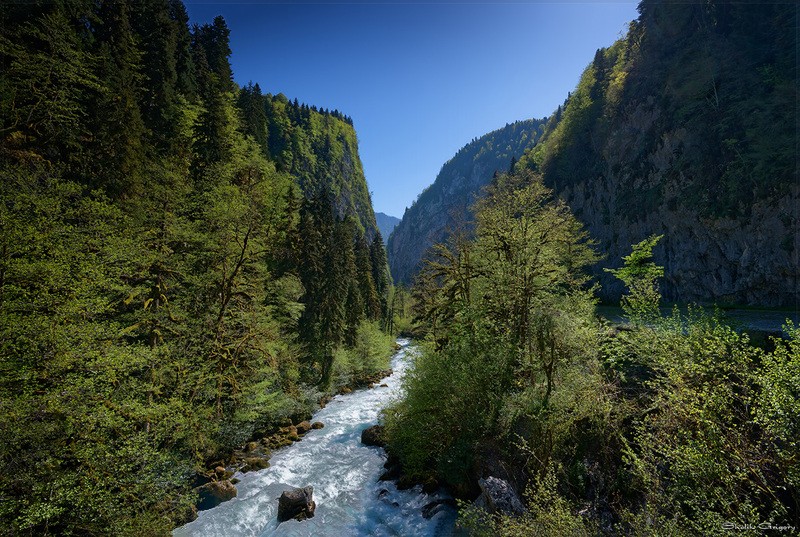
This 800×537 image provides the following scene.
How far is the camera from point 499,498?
11.0 m

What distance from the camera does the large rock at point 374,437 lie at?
21186 millimetres

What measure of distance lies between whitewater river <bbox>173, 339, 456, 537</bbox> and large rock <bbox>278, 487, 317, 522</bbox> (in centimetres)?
26

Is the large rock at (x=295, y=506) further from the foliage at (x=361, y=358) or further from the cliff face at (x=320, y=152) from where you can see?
the cliff face at (x=320, y=152)

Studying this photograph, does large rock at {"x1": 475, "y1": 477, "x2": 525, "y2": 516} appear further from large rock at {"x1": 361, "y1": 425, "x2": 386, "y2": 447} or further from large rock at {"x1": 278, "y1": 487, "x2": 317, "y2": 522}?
large rock at {"x1": 361, "y1": 425, "x2": 386, "y2": 447}

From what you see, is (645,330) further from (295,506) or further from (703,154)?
(703,154)

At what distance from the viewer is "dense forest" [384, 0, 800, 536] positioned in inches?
Answer: 284

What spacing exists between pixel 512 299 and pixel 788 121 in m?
33.5

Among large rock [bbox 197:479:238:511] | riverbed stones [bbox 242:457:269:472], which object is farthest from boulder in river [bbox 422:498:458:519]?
riverbed stones [bbox 242:457:269:472]

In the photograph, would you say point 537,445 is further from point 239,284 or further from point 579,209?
point 579,209

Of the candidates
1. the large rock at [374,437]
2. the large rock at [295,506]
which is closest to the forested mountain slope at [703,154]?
the large rock at [374,437]

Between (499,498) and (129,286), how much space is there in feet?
51.3

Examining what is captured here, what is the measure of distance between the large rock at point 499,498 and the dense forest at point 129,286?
10170mm

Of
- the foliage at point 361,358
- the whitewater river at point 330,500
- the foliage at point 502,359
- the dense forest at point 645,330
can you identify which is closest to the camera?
the dense forest at point 645,330

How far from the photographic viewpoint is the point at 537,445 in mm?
12133
